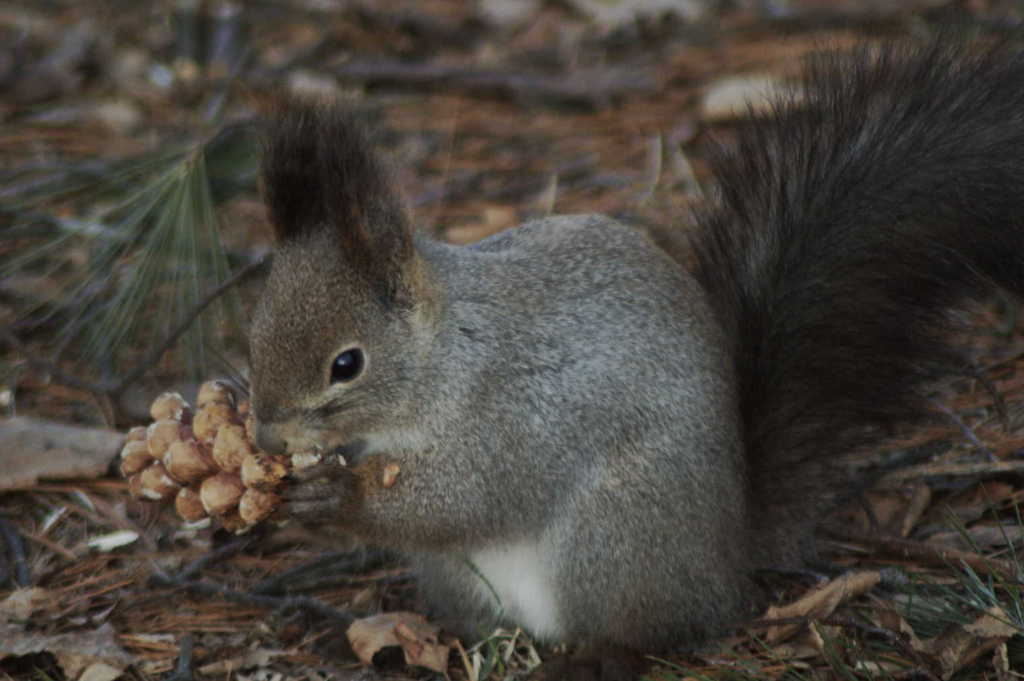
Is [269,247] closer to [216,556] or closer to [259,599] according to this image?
[216,556]

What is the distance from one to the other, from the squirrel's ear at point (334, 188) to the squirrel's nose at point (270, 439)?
292mm

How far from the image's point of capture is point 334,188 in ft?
6.05

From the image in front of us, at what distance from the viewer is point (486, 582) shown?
221 cm

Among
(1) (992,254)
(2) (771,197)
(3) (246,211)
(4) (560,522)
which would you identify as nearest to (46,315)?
(3) (246,211)

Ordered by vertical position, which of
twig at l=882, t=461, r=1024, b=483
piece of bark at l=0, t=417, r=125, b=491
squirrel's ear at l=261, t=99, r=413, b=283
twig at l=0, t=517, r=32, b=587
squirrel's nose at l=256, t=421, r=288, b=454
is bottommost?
twig at l=0, t=517, r=32, b=587

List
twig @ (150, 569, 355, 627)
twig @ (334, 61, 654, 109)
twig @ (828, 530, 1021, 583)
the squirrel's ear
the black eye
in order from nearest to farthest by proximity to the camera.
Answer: the squirrel's ear, the black eye, twig @ (828, 530, 1021, 583), twig @ (150, 569, 355, 627), twig @ (334, 61, 654, 109)

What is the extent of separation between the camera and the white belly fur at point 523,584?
2119 millimetres

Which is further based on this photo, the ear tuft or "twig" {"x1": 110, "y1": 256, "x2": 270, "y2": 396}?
"twig" {"x1": 110, "y1": 256, "x2": 270, "y2": 396}

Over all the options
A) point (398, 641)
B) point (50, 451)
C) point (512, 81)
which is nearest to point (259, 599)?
point (398, 641)

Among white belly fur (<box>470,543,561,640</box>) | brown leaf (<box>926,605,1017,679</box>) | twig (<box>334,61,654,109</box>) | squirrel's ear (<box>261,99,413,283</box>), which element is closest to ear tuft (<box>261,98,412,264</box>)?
squirrel's ear (<box>261,99,413,283</box>)

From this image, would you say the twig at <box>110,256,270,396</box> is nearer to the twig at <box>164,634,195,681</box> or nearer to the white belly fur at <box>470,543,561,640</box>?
the twig at <box>164,634,195,681</box>

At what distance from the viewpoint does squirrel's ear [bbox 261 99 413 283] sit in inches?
71.4

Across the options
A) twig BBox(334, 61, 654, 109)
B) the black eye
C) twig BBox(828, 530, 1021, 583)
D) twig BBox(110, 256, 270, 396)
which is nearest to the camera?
the black eye

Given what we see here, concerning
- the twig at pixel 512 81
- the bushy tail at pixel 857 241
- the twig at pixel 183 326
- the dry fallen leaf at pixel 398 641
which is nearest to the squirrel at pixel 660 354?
the bushy tail at pixel 857 241
